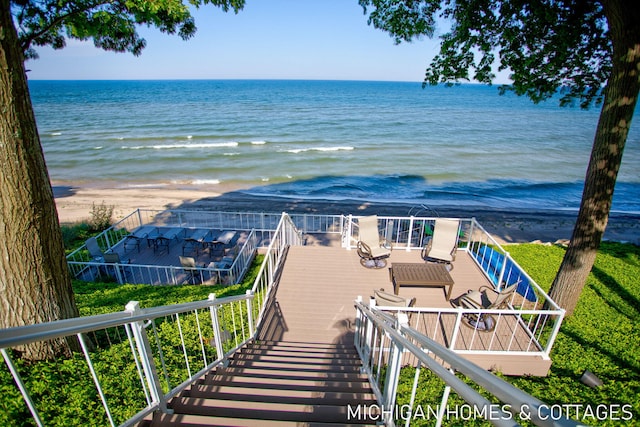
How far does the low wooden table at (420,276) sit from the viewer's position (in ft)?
23.4

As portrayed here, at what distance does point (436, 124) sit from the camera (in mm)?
48312

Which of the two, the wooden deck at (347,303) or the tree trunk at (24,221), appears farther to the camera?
the wooden deck at (347,303)

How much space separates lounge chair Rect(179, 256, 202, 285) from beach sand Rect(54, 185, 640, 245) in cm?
853

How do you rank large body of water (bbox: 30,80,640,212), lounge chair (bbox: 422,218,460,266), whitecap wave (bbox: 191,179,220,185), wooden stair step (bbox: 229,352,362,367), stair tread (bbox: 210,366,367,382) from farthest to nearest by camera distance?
whitecap wave (bbox: 191,179,220,185) → large body of water (bbox: 30,80,640,212) → lounge chair (bbox: 422,218,460,266) → wooden stair step (bbox: 229,352,362,367) → stair tread (bbox: 210,366,367,382)

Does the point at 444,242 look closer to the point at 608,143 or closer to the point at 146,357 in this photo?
the point at 608,143

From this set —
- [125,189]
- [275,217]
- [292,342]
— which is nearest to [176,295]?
[292,342]

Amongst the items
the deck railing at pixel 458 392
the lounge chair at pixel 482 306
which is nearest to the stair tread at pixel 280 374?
the deck railing at pixel 458 392

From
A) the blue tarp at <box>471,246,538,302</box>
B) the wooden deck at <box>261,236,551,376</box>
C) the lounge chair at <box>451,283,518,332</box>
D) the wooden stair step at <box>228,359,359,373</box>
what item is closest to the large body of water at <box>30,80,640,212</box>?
the blue tarp at <box>471,246,538,302</box>

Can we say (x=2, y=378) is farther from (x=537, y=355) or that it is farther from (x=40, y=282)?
(x=537, y=355)

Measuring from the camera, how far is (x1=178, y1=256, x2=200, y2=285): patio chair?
968 centimetres

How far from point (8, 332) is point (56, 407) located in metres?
2.20

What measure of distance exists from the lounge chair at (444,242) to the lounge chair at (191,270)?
690 cm

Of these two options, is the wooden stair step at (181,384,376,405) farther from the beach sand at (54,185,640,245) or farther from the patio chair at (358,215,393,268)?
the beach sand at (54,185,640,245)

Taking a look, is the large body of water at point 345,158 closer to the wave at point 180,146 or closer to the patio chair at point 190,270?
the wave at point 180,146
